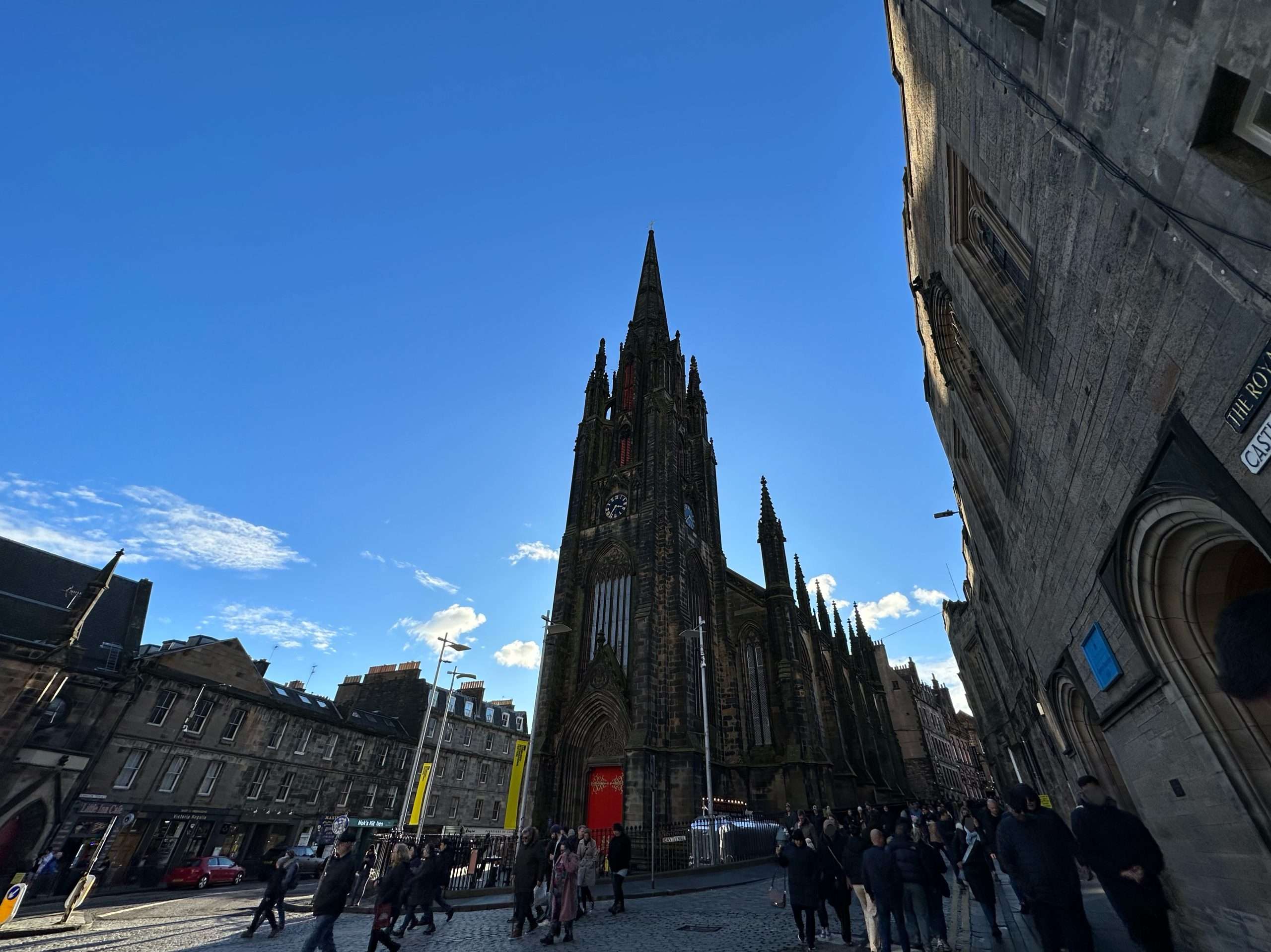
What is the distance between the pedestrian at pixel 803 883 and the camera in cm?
720

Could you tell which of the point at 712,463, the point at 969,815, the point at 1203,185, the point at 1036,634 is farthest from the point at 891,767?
the point at 1203,185

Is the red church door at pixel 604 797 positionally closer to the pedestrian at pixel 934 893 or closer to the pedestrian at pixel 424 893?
the pedestrian at pixel 424 893

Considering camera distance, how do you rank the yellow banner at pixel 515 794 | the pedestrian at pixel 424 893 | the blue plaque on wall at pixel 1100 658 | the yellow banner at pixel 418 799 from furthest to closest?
the yellow banner at pixel 418 799, the yellow banner at pixel 515 794, the pedestrian at pixel 424 893, the blue plaque on wall at pixel 1100 658

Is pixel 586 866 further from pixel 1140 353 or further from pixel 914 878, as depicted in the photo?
pixel 1140 353

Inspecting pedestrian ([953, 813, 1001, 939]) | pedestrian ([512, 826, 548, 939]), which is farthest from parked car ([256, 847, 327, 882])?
pedestrian ([953, 813, 1001, 939])

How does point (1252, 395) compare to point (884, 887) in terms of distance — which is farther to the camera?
point (884, 887)

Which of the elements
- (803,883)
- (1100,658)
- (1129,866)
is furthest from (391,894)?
(1100,658)

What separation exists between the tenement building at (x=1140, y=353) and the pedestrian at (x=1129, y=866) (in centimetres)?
101

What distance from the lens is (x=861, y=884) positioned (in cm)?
757

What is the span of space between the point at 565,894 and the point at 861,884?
451 cm

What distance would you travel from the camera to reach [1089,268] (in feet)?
15.3

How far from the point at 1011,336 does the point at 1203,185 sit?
150 inches

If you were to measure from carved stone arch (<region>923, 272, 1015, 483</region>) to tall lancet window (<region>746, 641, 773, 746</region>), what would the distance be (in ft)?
72.2

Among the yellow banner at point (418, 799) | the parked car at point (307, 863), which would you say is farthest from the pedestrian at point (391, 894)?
the yellow banner at point (418, 799)
